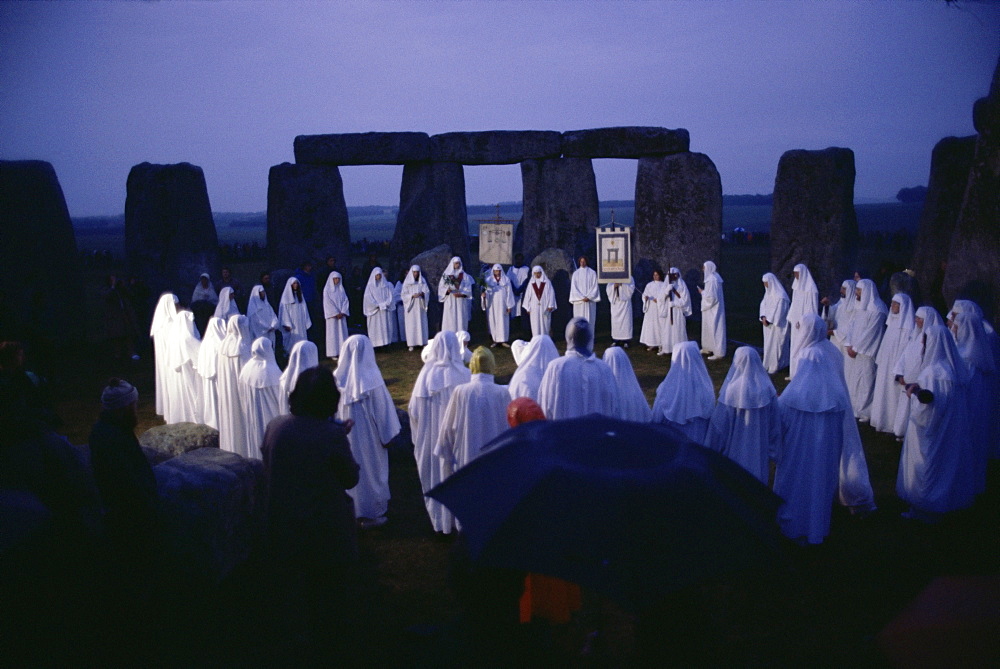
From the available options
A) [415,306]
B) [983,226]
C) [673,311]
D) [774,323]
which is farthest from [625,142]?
[983,226]

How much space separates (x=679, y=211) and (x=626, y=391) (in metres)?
10.9

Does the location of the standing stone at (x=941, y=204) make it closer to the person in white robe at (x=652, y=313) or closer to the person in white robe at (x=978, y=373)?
the person in white robe at (x=652, y=313)

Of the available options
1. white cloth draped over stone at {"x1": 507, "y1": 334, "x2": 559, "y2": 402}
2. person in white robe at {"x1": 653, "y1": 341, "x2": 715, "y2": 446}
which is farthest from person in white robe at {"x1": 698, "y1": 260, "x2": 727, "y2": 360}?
person in white robe at {"x1": 653, "y1": 341, "x2": 715, "y2": 446}

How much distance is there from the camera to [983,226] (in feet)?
34.3

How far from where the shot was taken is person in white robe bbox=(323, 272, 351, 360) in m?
13.9

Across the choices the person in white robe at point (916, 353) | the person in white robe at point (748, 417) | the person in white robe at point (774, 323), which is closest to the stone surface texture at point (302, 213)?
the person in white robe at point (774, 323)

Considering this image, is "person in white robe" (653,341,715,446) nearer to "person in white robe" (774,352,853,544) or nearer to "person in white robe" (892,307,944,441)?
"person in white robe" (774,352,853,544)

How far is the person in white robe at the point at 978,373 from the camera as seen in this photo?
6758 mm

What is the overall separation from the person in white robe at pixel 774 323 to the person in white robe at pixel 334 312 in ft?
25.2

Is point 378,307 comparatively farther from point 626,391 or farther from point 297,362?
point 626,391

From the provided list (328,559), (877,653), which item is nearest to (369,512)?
(328,559)

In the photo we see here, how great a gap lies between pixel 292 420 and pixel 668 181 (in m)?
13.8

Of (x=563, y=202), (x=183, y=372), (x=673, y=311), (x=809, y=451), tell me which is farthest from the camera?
(x=563, y=202)

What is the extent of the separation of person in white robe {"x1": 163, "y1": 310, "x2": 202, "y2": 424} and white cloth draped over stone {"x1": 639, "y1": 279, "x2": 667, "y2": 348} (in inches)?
320
